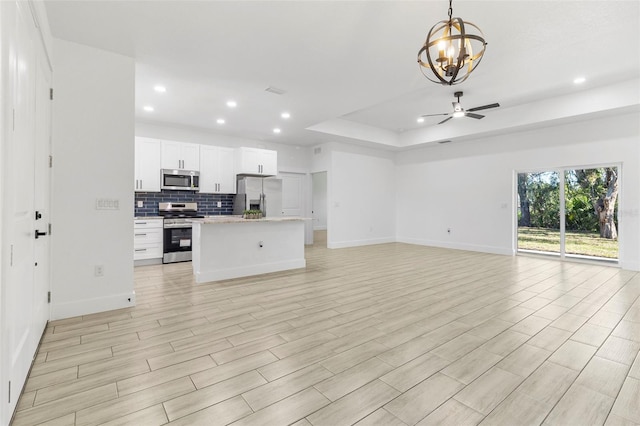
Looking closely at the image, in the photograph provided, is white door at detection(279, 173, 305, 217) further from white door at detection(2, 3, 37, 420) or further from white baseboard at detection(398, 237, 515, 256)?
white door at detection(2, 3, 37, 420)

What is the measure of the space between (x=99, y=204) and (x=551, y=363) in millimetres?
4423

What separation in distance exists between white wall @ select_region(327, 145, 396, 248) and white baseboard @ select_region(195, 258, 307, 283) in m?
2.85

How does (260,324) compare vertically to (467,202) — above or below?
below

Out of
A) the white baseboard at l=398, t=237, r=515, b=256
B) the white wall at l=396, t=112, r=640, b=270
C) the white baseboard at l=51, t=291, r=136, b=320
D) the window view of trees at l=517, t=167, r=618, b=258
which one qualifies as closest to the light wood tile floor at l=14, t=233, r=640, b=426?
the white baseboard at l=51, t=291, r=136, b=320

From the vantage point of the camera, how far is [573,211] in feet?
20.0

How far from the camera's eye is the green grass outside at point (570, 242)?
574cm

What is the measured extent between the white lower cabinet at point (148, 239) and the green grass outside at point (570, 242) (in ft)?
26.1

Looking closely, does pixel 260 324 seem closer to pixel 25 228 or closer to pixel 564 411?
pixel 25 228

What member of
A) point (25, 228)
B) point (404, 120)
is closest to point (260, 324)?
point (25, 228)

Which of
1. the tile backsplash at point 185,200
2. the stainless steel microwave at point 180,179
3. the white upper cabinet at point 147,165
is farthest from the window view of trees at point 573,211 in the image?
the white upper cabinet at point 147,165

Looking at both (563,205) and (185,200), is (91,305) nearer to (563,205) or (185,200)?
(185,200)

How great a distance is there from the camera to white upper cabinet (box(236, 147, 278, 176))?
7176 mm

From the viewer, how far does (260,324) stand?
2910 millimetres

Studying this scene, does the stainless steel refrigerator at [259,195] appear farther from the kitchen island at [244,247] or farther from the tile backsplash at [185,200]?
the kitchen island at [244,247]
